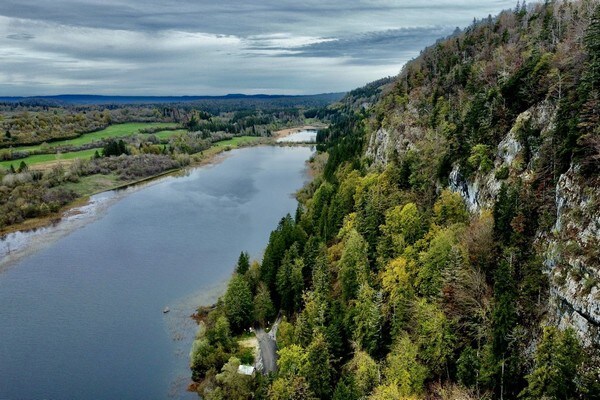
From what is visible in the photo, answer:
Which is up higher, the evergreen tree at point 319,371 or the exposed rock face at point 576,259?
the exposed rock face at point 576,259

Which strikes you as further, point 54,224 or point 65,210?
point 65,210

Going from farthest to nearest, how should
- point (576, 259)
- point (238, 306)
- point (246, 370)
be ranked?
point (238, 306) → point (246, 370) → point (576, 259)

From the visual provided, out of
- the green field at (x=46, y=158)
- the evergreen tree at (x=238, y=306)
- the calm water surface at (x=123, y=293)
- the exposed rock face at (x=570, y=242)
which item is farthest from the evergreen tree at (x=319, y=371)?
the green field at (x=46, y=158)

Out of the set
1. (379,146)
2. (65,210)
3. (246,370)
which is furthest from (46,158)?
(246,370)

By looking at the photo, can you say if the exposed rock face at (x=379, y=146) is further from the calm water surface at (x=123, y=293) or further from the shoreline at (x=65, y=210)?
the shoreline at (x=65, y=210)

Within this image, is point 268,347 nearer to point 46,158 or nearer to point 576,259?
point 576,259

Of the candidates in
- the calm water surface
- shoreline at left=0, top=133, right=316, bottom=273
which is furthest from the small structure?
shoreline at left=0, top=133, right=316, bottom=273

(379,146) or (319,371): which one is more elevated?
(379,146)
